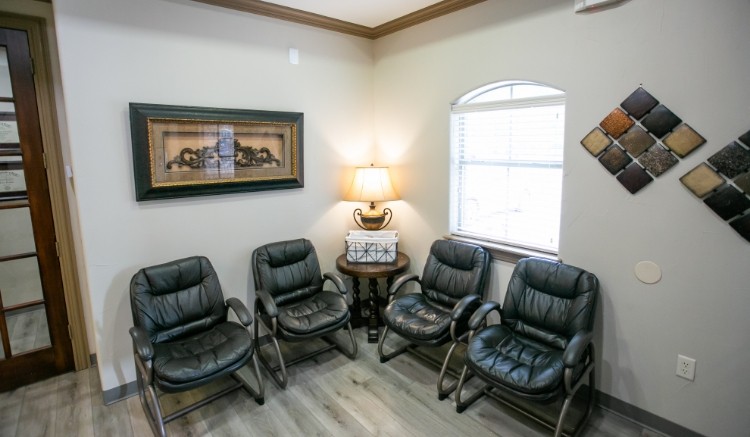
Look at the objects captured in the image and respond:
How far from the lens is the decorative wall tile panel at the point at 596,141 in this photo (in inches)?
93.7

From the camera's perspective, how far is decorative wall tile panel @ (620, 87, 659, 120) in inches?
86.3

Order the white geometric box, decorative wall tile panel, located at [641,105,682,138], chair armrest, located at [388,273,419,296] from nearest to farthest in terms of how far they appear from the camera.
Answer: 1. decorative wall tile panel, located at [641,105,682,138]
2. chair armrest, located at [388,273,419,296]
3. the white geometric box

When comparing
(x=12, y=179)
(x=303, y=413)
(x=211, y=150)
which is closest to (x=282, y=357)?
(x=303, y=413)

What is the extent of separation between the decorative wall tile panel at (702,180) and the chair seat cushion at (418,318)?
160 cm

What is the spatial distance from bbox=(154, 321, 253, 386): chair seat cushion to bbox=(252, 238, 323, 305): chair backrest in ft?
1.57

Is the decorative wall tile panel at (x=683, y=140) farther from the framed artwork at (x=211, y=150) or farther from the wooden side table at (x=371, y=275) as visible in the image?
the framed artwork at (x=211, y=150)

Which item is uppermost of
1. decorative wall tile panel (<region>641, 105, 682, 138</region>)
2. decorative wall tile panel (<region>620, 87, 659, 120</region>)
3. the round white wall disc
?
decorative wall tile panel (<region>620, 87, 659, 120</region>)

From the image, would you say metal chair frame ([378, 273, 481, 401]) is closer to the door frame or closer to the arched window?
the arched window

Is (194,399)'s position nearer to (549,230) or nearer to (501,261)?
(501,261)

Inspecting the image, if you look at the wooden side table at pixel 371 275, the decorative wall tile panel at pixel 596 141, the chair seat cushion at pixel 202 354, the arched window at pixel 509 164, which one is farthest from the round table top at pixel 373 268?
the decorative wall tile panel at pixel 596 141

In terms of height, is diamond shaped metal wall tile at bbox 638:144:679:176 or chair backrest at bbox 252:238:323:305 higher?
diamond shaped metal wall tile at bbox 638:144:679:176

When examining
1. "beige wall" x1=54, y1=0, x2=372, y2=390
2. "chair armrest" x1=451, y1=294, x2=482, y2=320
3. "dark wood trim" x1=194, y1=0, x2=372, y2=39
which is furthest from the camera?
"dark wood trim" x1=194, y1=0, x2=372, y2=39

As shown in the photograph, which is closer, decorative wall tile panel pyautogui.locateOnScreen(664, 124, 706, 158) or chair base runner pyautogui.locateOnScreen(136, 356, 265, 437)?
decorative wall tile panel pyautogui.locateOnScreen(664, 124, 706, 158)

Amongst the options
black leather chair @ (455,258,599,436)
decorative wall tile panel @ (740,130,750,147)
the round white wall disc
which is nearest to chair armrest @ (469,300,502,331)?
black leather chair @ (455,258,599,436)
